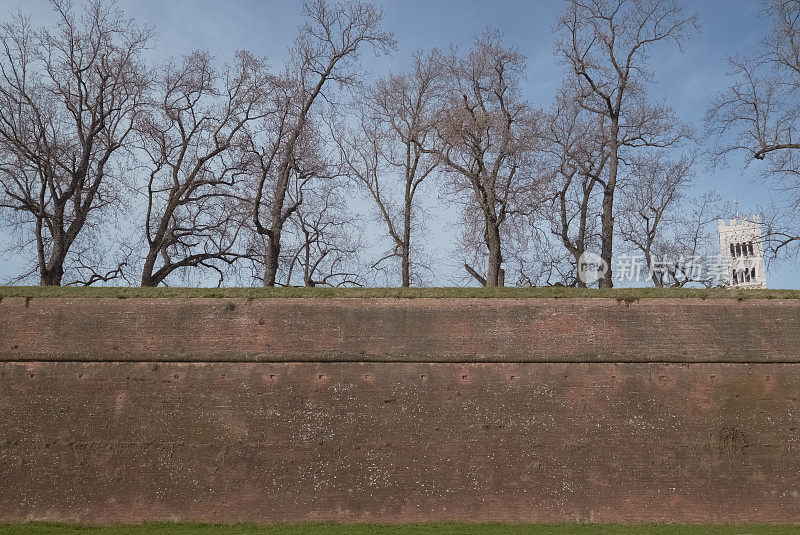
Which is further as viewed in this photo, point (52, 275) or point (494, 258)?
point (494, 258)

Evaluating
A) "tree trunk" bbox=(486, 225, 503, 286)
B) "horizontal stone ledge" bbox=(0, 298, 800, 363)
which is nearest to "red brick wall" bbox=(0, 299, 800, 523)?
"horizontal stone ledge" bbox=(0, 298, 800, 363)

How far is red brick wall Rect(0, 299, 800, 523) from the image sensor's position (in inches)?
508

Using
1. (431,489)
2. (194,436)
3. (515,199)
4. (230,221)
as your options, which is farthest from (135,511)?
(515,199)

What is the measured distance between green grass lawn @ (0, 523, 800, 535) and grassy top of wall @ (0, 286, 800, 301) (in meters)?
4.78

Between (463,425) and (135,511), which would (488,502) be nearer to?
(463,425)

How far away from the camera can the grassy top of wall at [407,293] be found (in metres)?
14.9

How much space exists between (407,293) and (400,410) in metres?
2.75

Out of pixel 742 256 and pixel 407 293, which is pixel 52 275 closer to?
pixel 407 293

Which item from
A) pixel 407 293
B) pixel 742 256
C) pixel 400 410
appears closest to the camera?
pixel 400 410

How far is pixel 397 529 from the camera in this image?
1218 centimetres

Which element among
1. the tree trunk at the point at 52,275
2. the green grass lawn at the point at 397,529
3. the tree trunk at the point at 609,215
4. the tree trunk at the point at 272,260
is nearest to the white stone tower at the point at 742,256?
the tree trunk at the point at 609,215

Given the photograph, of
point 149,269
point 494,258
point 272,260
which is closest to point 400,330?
point 494,258

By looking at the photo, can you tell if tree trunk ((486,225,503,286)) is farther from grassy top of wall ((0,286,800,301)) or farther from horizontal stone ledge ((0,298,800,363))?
horizontal stone ledge ((0,298,800,363))

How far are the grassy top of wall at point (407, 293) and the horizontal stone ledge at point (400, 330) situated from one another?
Result: 5.9 inches
